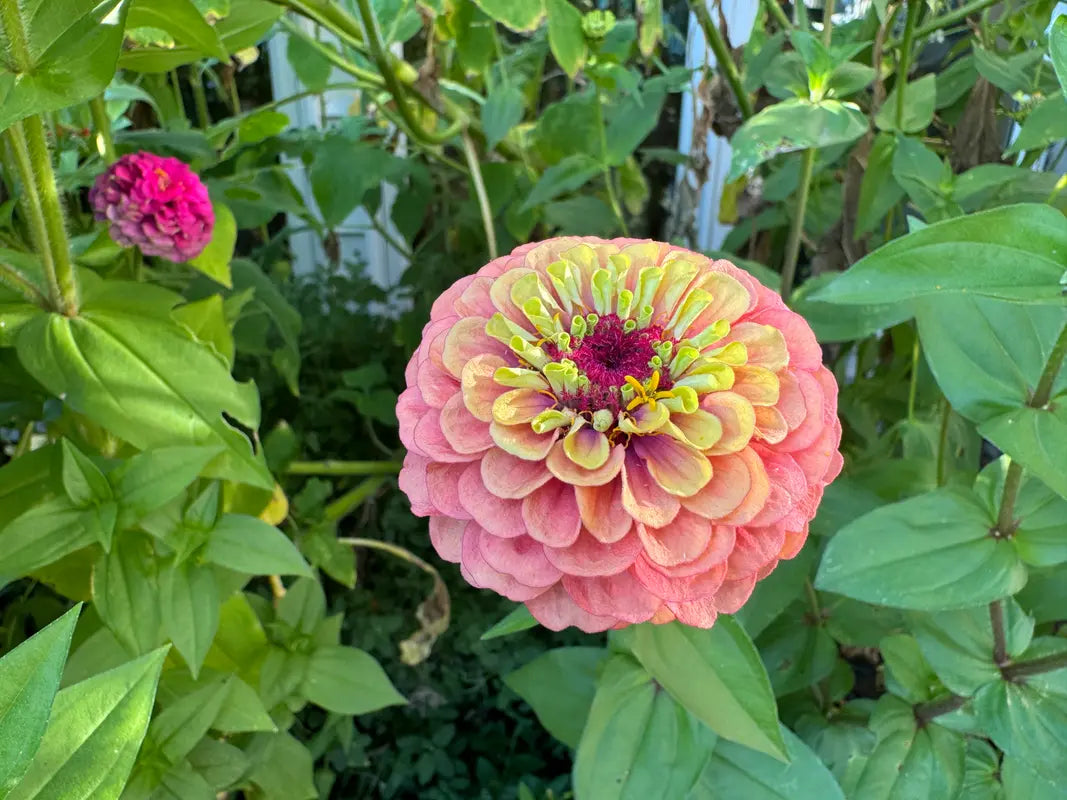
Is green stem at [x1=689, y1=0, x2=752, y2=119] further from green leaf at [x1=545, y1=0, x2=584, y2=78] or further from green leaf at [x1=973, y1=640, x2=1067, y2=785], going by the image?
green leaf at [x1=973, y1=640, x2=1067, y2=785]

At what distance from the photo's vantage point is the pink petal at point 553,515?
31 centimetres

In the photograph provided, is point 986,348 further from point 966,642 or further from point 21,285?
point 21,285

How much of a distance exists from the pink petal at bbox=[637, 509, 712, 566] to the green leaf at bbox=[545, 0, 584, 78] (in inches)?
17.5

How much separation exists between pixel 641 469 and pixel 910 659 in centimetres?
31

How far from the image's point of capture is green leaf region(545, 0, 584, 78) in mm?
625

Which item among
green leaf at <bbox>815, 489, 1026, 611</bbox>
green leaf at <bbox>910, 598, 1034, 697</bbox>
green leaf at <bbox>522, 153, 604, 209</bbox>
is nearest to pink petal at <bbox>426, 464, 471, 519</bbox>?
green leaf at <bbox>815, 489, 1026, 611</bbox>

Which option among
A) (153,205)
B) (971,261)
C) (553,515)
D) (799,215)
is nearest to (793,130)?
(799,215)

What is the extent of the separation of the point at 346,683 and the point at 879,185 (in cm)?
58

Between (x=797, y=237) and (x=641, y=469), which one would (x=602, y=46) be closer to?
(x=797, y=237)

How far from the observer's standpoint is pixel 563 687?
602mm

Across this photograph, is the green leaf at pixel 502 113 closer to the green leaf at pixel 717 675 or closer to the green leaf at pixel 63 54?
the green leaf at pixel 63 54

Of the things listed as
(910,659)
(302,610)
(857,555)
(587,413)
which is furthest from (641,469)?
(302,610)

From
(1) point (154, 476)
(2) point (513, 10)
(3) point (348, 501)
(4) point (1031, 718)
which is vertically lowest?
(3) point (348, 501)

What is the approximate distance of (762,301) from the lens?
0.38 metres
